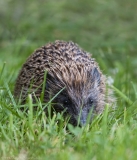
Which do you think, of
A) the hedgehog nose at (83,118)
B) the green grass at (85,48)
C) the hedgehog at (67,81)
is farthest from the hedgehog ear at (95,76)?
the hedgehog nose at (83,118)

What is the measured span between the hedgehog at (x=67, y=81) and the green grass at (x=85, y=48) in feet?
0.68

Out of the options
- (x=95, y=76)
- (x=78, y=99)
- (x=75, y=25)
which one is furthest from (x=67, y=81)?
(x=75, y=25)

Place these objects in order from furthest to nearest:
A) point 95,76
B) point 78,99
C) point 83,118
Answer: point 95,76 → point 78,99 → point 83,118

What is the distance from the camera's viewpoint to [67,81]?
5.69m

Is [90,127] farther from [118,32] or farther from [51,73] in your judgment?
[118,32]

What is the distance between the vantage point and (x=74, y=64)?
593 centimetres

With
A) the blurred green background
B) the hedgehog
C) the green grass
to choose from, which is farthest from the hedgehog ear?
the blurred green background

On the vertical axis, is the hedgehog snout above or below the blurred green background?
below

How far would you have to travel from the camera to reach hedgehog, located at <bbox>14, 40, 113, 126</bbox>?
551 centimetres

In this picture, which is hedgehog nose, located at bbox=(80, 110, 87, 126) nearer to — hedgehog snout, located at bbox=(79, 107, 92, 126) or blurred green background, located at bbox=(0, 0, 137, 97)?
hedgehog snout, located at bbox=(79, 107, 92, 126)

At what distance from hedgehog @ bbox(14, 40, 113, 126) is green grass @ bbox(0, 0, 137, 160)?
0.68 ft

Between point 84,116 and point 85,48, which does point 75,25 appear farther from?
point 84,116

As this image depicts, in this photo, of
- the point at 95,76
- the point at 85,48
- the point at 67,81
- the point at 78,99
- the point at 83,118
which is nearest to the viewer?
the point at 83,118

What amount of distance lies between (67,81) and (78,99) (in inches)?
10.6
